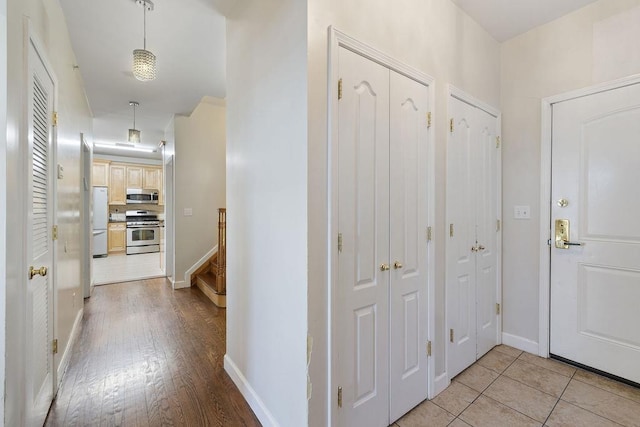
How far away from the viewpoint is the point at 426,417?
1.71 m

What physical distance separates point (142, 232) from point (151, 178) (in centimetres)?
154

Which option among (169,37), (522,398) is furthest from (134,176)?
(522,398)

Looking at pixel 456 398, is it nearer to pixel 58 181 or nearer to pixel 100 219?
pixel 58 181

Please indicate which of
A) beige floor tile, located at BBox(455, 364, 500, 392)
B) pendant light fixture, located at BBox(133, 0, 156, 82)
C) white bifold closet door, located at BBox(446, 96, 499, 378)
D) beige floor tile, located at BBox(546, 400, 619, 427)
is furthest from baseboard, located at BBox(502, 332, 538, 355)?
pendant light fixture, located at BBox(133, 0, 156, 82)

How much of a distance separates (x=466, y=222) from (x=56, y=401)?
10.4ft

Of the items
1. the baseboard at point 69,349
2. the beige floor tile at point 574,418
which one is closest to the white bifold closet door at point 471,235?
the beige floor tile at point 574,418

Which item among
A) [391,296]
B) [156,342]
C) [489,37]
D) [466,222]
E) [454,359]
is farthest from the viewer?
[156,342]

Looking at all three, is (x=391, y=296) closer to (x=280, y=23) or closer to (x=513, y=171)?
(x=280, y=23)

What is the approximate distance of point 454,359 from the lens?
2.09 metres

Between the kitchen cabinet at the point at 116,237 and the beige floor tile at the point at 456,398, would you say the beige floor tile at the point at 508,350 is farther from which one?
the kitchen cabinet at the point at 116,237

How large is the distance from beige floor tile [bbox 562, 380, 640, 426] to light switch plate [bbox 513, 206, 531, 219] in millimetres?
1300

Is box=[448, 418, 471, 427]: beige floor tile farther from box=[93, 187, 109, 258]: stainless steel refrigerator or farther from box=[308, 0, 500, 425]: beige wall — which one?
box=[93, 187, 109, 258]: stainless steel refrigerator

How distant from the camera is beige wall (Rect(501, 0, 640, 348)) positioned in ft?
6.89

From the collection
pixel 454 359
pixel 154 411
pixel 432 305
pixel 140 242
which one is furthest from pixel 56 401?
pixel 140 242
